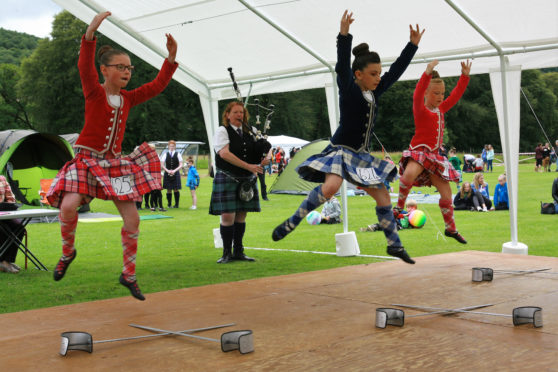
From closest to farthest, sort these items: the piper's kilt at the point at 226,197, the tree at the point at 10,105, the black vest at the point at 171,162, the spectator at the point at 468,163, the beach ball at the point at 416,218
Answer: the piper's kilt at the point at 226,197, the beach ball at the point at 416,218, the black vest at the point at 171,162, the spectator at the point at 468,163, the tree at the point at 10,105

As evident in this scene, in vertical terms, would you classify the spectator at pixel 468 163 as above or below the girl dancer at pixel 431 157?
above

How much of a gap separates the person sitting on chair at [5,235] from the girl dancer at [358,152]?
391 centimetres

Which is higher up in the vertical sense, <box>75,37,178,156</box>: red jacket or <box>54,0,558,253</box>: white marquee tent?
<box>54,0,558,253</box>: white marquee tent

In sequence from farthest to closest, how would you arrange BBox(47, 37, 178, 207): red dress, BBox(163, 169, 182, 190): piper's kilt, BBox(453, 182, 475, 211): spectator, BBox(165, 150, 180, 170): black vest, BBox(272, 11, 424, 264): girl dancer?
BBox(163, 169, 182, 190): piper's kilt < BBox(165, 150, 180, 170): black vest < BBox(453, 182, 475, 211): spectator < BBox(272, 11, 424, 264): girl dancer < BBox(47, 37, 178, 207): red dress

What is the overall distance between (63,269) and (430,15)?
14.3 feet

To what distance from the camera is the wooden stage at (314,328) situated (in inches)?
120

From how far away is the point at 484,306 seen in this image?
424cm

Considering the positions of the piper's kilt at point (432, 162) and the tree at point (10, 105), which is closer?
the piper's kilt at point (432, 162)

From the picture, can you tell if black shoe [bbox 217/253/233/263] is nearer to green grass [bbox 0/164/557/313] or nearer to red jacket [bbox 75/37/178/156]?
green grass [bbox 0/164/557/313]

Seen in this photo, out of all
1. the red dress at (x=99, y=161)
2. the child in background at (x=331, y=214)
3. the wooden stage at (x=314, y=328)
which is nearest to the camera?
the wooden stage at (x=314, y=328)

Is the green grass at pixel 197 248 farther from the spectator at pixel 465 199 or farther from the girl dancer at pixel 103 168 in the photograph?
the girl dancer at pixel 103 168

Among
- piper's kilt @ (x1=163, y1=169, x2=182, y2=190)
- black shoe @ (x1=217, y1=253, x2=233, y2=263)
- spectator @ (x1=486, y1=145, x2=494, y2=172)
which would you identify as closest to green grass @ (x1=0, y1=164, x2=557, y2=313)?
black shoe @ (x1=217, y1=253, x2=233, y2=263)

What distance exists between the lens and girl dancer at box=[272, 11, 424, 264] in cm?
473

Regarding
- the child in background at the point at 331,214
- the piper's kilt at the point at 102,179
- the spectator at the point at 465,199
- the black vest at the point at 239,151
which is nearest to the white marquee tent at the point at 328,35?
the black vest at the point at 239,151
